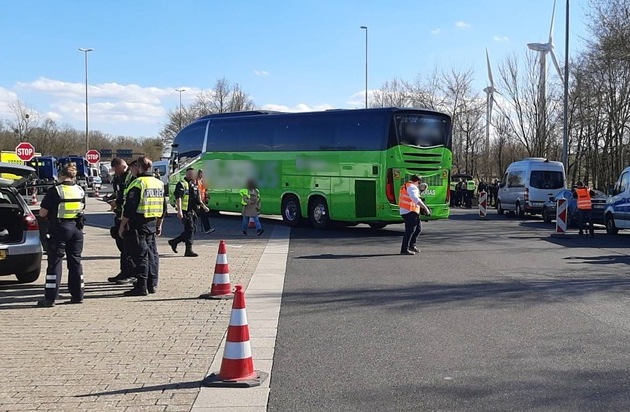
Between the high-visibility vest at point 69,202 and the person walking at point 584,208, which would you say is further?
the person walking at point 584,208

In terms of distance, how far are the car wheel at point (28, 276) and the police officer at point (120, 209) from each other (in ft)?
3.55

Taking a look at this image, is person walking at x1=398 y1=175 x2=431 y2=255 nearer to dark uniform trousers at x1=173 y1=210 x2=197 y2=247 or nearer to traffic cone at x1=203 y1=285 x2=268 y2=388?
dark uniform trousers at x1=173 y1=210 x2=197 y2=247

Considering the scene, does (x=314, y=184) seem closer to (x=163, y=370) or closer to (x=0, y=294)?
(x=0, y=294)

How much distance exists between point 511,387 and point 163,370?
294 cm

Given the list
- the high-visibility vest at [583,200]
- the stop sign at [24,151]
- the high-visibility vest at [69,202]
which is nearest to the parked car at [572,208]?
the high-visibility vest at [583,200]

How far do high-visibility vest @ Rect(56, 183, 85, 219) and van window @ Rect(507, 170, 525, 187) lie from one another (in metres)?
24.9

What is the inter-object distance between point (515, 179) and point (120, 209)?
24.0 metres

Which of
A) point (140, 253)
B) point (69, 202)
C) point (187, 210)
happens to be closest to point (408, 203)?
point (187, 210)

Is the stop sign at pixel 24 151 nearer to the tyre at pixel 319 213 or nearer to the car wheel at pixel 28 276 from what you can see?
the tyre at pixel 319 213

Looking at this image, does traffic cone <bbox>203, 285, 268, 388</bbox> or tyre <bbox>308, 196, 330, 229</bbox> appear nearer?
traffic cone <bbox>203, 285, 268, 388</bbox>

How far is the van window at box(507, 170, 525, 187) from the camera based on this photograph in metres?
31.3

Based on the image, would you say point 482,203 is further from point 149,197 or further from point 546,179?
point 149,197

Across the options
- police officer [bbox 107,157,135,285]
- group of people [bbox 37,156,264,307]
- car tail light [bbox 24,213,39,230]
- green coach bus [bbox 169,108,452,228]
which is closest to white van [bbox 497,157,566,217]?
green coach bus [bbox 169,108,452,228]

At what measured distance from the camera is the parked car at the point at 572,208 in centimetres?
2345
